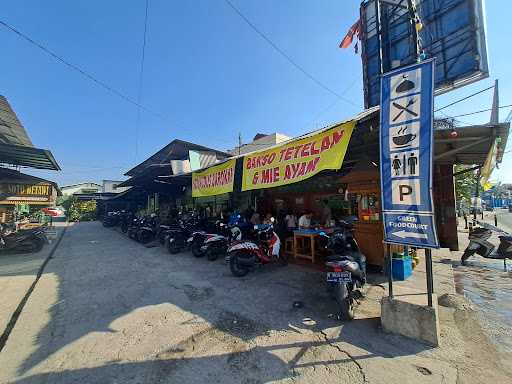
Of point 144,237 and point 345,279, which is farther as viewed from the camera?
point 144,237

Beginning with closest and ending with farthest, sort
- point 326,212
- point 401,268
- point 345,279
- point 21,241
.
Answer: point 345,279 < point 401,268 < point 326,212 < point 21,241

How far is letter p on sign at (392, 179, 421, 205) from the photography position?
3311 mm

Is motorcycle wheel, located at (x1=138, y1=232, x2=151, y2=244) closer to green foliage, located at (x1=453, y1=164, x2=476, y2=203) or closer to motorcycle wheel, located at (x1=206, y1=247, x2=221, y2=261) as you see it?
motorcycle wheel, located at (x1=206, y1=247, x2=221, y2=261)

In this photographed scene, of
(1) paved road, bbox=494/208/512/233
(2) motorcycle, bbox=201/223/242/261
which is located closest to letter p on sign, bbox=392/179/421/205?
(2) motorcycle, bbox=201/223/242/261

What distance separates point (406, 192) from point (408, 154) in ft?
1.73

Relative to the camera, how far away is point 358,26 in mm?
14125

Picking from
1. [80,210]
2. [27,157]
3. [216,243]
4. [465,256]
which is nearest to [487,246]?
[465,256]

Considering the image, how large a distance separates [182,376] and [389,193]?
11.7 ft

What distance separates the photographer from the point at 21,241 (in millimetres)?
10664

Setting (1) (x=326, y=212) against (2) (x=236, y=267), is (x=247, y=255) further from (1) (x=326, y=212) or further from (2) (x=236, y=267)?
(1) (x=326, y=212)

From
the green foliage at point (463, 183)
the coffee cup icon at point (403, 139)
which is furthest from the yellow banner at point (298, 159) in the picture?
the green foliage at point (463, 183)

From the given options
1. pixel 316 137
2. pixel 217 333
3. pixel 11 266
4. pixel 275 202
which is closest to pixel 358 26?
pixel 275 202

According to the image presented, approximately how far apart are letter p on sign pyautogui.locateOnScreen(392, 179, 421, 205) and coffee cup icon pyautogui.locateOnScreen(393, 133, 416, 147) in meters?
0.53

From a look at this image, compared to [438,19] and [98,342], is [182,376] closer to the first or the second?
[98,342]
